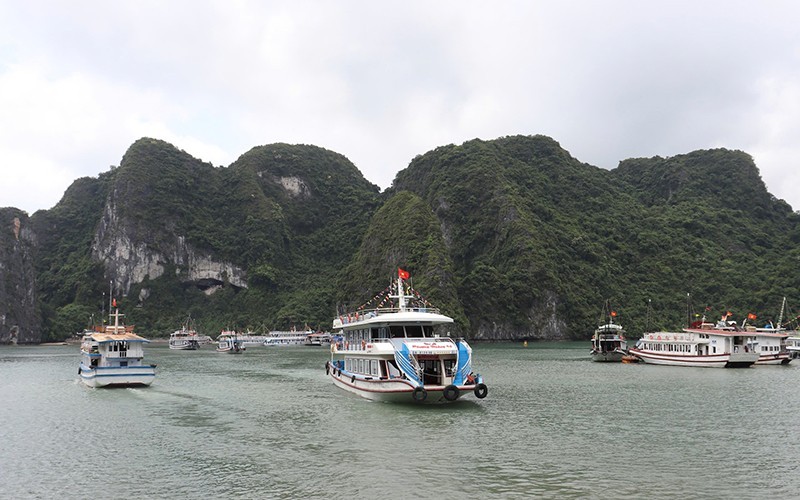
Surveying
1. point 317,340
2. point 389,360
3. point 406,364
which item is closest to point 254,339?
point 317,340

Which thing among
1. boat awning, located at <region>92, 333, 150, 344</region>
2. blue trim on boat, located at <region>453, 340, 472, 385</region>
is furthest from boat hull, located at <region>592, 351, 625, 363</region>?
boat awning, located at <region>92, 333, 150, 344</region>

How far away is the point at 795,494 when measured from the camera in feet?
62.3

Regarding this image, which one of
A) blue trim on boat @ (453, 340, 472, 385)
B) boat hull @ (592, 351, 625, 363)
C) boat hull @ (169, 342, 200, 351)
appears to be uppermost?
blue trim on boat @ (453, 340, 472, 385)

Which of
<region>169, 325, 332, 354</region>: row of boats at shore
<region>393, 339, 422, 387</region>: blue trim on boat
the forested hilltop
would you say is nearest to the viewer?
<region>393, 339, 422, 387</region>: blue trim on boat

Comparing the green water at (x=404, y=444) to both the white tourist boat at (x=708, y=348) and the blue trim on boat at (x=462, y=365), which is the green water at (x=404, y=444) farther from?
the white tourist boat at (x=708, y=348)

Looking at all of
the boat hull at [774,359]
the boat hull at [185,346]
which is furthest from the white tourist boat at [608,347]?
the boat hull at [185,346]

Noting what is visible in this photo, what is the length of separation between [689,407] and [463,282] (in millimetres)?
118853

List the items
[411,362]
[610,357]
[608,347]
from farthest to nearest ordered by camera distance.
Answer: [608,347] → [610,357] → [411,362]

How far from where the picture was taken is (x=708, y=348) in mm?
66312

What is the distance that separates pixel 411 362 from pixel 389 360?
7.82 feet

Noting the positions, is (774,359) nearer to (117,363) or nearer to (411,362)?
(411,362)

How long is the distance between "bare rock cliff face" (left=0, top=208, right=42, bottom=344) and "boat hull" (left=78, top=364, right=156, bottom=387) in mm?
134496

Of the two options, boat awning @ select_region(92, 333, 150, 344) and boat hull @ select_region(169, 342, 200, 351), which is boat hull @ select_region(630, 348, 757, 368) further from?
boat hull @ select_region(169, 342, 200, 351)

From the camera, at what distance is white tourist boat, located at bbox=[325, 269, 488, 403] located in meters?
35.3
